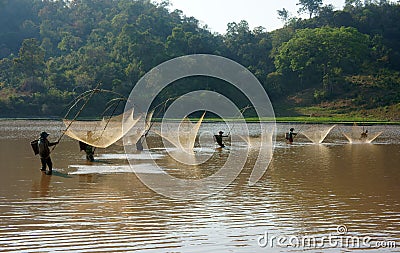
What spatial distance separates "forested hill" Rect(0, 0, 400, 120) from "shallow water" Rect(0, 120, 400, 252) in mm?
40040

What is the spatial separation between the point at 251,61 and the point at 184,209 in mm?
62594

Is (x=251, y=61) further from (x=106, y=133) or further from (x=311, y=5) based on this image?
(x=106, y=133)

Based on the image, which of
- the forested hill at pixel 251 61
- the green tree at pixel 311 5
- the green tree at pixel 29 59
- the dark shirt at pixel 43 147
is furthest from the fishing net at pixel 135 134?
the green tree at pixel 311 5

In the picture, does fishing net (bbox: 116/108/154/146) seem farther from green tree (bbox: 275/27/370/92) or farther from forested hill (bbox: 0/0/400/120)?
green tree (bbox: 275/27/370/92)

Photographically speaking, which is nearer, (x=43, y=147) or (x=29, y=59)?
(x=43, y=147)

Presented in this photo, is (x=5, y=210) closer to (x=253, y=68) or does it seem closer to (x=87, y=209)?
(x=87, y=209)

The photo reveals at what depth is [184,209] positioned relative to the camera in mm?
8492

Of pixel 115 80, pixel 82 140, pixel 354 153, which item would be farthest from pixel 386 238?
pixel 115 80

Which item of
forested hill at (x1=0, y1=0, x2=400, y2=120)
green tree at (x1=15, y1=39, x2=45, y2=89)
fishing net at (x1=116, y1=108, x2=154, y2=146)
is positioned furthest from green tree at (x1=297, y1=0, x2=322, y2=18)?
fishing net at (x1=116, y1=108, x2=154, y2=146)

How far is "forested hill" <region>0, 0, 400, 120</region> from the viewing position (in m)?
55.8

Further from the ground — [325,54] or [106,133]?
[325,54]

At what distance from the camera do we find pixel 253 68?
6488 cm

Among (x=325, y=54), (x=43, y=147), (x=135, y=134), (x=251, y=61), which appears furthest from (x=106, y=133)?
(x=251, y=61)

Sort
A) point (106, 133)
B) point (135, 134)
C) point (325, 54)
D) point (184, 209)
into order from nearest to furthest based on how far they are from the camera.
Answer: point (184, 209), point (106, 133), point (135, 134), point (325, 54)
